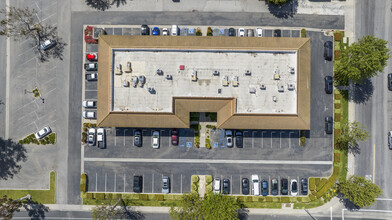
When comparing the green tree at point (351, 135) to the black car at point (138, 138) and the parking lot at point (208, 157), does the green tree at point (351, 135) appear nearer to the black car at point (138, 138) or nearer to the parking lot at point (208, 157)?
the parking lot at point (208, 157)

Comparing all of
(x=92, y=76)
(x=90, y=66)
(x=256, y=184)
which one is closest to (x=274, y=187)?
(x=256, y=184)

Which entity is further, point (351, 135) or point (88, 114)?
point (88, 114)

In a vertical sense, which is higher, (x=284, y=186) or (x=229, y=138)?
(x=229, y=138)

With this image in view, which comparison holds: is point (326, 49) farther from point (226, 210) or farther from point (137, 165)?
point (137, 165)

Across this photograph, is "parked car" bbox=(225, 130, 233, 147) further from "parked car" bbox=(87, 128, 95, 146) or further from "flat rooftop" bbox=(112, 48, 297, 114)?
"parked car" bbox=(87, 128, 95, 146)

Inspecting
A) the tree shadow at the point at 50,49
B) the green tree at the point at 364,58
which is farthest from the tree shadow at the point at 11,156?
the green tree at the point at 364,58

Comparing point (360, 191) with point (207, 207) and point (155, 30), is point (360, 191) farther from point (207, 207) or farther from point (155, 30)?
point (155, 30)
